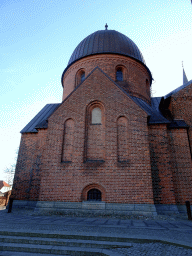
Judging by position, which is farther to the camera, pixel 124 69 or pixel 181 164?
pixel 124 69

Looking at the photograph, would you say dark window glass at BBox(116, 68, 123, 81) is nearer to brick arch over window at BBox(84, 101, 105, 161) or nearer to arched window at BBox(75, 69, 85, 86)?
arched window at BBox(75, 69, 85, 86)

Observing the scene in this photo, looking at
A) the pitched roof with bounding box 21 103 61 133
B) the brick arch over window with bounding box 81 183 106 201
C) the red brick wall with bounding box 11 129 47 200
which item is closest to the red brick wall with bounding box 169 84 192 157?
the brick arch over window with bounding box 81 183 106 201

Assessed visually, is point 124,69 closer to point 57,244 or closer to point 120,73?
point 120,73

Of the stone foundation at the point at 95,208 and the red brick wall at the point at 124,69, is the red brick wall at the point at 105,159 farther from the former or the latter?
the red brick wall at the point at 124,69

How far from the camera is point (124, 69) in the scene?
16625 mm

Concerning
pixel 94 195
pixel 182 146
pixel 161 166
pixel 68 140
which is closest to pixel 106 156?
pixel 94 195

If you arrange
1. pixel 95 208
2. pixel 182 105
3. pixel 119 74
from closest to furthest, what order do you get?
1. pixel 95 208
2. pixel 182 105
3. pixel 119 74

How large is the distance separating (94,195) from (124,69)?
11.3 m

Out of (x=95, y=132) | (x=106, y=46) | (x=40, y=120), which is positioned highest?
(x=106, y=46)

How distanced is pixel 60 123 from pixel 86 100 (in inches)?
87.8

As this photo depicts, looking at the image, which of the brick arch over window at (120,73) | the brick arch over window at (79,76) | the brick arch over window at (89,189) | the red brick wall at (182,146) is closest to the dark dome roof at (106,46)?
the brick arch over window at (79,76)

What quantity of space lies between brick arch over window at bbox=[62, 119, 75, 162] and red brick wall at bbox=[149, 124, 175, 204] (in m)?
5.07

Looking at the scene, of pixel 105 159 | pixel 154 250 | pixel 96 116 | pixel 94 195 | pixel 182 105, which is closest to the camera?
pixel 154 250

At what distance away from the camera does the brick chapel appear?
1002cm
